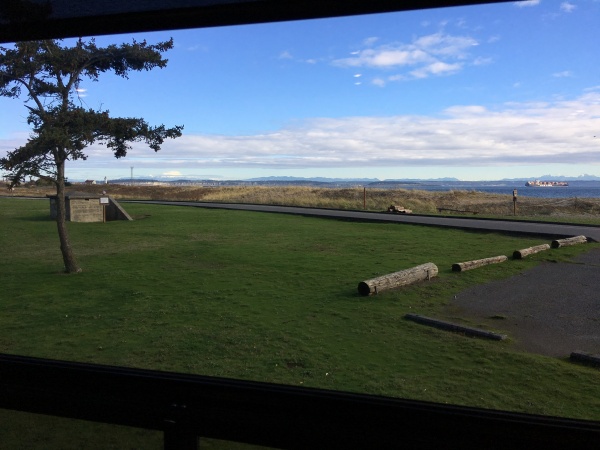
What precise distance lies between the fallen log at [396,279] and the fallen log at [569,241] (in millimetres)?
5190

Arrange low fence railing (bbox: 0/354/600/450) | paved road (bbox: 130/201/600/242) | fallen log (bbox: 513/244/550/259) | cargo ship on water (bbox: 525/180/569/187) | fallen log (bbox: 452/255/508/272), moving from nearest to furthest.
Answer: low fence railing (bbox: 0/354/600/450), fallen log (bbox: 452/255/508/272), fallen log (bbox: 513/244/550/259), paved road (bbox: 130/201/600/242), cargo ship on water (bbox: 525/180/569/187)

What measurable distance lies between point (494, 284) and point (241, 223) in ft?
43.4

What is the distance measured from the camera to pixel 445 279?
1102 cm

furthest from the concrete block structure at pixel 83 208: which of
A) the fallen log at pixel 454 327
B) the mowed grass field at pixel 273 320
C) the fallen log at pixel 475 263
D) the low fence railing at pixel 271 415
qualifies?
the low fence railing at pixel 271 415

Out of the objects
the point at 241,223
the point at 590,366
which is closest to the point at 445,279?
the point at 590,366

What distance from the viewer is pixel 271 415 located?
1.58 metres

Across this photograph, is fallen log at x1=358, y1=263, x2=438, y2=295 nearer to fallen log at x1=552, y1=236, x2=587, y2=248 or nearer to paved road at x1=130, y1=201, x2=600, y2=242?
fallen log at x1=552, y1=236, x2=587, y2=248

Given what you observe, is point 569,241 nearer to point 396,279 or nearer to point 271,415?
point 396,279

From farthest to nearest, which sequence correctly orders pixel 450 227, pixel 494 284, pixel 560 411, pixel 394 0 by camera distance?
1. pixel 450 227
2. pixel 494 284
3. pixel 560 411
4. pixel 394 0

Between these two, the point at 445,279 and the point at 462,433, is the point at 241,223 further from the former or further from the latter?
the point at 462,433

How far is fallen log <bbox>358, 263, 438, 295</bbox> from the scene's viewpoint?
31.7 ft

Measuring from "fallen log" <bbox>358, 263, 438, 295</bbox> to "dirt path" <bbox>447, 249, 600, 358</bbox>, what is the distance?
922 mm

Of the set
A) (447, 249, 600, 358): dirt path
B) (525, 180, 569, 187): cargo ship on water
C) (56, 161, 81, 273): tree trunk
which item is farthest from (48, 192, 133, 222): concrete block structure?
(525, 180, 569, 187): cargo ship on water

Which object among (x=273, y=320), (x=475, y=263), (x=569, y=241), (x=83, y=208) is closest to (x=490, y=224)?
(x=569, y=241)
